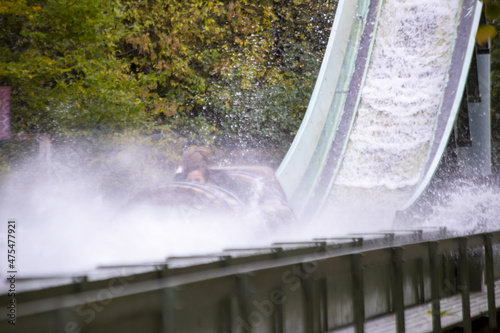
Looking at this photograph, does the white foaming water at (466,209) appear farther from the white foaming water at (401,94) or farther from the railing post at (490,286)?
the railing post at (490,286)

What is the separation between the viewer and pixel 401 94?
37.9ft

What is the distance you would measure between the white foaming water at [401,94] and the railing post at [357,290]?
767 cm

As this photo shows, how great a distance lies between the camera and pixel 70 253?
6.09 metres

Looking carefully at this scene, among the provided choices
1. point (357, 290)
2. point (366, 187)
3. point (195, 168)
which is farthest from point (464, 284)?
point (366, 187)

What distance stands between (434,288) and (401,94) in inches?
339

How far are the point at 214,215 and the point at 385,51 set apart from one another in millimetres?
6015

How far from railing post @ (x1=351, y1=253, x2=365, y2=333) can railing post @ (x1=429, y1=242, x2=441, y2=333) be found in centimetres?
58

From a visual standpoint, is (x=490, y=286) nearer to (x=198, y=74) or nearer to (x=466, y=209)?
(x=466, y=209)

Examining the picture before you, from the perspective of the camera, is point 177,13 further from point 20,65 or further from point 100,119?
point 20,65

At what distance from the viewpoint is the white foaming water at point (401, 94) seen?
35.0 feet

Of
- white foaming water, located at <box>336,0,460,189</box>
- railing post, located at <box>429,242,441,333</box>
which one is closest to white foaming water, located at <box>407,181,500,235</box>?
white foaming water, located at <box>336,0,460,189</box>

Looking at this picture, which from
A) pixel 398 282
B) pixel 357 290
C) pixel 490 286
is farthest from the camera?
pixel 490 286

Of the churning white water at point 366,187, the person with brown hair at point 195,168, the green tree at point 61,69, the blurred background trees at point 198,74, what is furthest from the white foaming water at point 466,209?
the blurred background trees at point 198,74

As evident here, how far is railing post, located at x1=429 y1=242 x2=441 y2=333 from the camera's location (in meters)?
3.22
